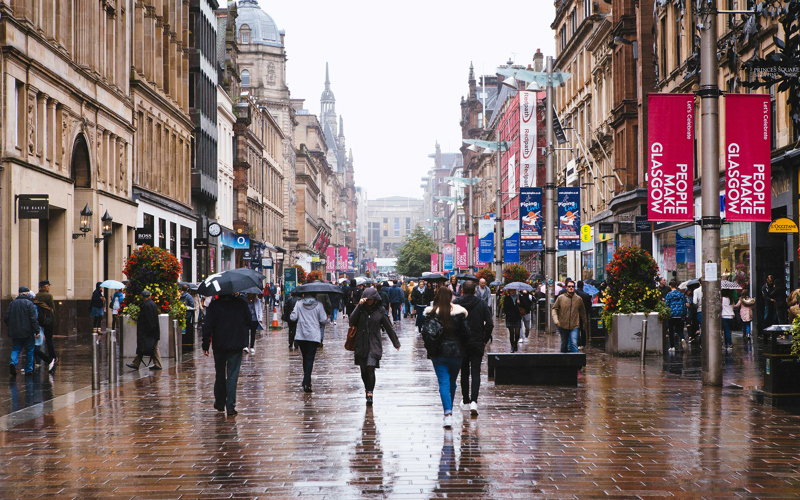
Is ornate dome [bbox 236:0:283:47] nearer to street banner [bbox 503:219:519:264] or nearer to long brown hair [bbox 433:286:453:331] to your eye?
street banner [bbox 503:219:519:264]

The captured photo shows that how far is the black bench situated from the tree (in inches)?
4364

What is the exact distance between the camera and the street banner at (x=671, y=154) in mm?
16562

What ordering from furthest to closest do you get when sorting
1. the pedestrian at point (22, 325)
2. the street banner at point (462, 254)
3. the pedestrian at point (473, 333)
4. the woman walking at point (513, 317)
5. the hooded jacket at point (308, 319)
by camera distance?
the street banner at point (462, 254), the woman walking at point (513, 317), the pedestrian at point (22, 325), the hooded jacket at point (308, 319), the pedestrian at point (473, 333)

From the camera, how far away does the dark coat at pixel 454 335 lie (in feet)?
38.6

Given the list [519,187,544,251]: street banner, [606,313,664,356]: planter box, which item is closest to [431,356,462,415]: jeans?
[606,313,664,356]: planter box

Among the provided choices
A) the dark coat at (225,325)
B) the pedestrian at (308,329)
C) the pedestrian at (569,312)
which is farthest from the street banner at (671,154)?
the dark coat at (225,325)

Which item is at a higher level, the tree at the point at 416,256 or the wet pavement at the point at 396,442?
the tree at the point at 416,256

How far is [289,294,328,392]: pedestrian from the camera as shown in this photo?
583 inches

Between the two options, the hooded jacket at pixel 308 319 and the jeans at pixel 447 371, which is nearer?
the jeans at pixel 447 371

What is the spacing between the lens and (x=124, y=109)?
38406 millimetres

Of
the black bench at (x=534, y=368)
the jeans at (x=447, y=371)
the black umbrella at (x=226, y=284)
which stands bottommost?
the black bench at (x=534, y=368)

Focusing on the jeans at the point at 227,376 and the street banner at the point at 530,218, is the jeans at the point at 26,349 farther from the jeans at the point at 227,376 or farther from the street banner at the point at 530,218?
the street banner at the point at 530,218

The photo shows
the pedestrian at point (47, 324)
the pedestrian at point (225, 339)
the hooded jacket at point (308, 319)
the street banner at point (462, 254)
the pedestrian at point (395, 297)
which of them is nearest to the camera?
the pedestrian at point (225, 339)

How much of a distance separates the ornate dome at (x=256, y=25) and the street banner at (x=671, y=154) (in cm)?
7949
